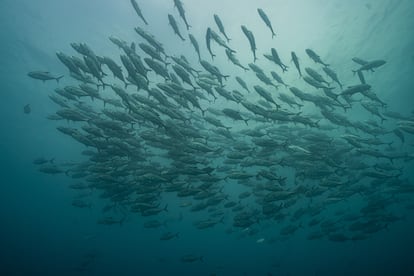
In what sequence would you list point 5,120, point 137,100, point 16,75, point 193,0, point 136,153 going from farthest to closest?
point 5,120 < point 16,75 < point 193,0 < point 136,153 < point 137,100

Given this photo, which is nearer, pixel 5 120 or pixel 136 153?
pixel 136 153

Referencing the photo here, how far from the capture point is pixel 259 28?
58.5 feet

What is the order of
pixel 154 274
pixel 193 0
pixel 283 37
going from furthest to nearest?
pixel 154 274 → pixel 283 37 → pixel 193 0

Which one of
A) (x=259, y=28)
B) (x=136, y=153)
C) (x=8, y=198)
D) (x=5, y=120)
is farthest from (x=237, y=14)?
(x=8, y=198)

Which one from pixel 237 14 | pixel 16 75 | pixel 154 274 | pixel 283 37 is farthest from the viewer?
pixel 154 274

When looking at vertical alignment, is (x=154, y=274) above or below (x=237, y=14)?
below

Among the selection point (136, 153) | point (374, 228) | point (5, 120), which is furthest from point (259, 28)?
point (5, 120)

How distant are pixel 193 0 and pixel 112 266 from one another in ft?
184

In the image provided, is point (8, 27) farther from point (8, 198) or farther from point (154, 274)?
point (8, 198)

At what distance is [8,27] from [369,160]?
49.4 m

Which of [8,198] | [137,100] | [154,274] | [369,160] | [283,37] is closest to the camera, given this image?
[137,100]

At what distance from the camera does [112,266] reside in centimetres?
5797

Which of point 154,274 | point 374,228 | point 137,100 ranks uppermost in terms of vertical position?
point 137,100

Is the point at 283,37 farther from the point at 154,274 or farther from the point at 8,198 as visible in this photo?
the point at 8,198
